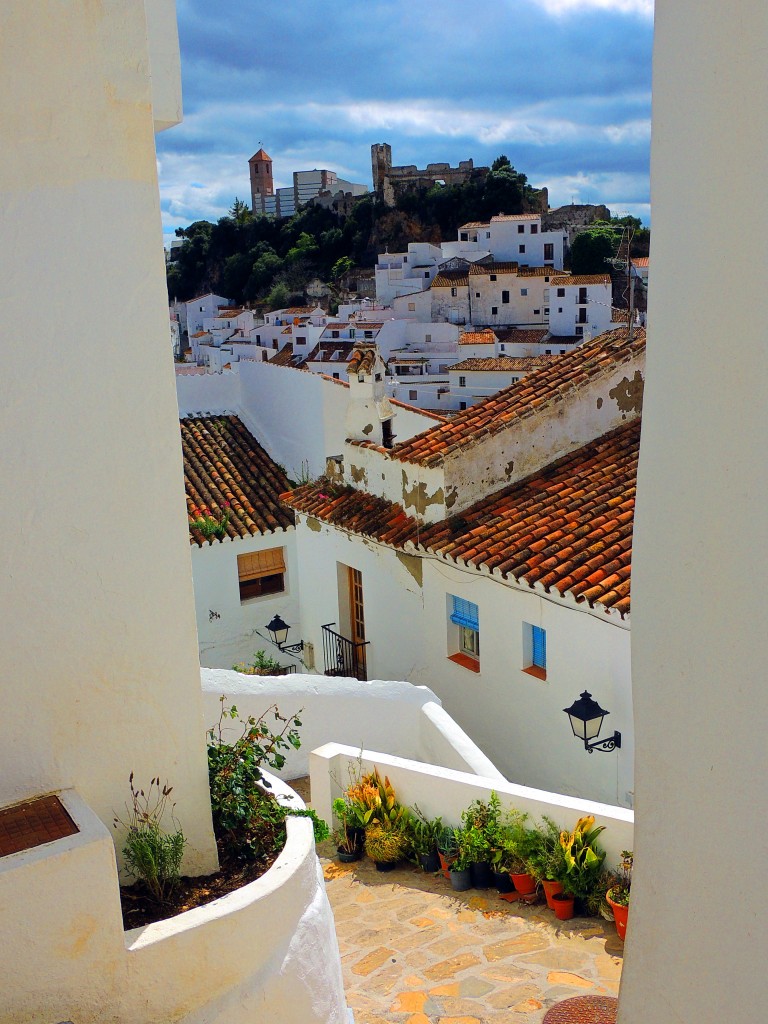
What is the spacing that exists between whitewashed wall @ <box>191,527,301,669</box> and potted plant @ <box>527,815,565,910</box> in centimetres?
830

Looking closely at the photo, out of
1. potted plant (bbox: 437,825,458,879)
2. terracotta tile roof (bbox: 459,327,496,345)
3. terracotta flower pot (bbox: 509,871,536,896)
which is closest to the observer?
terracotta flower pot (bbox: 509,871,536,896)

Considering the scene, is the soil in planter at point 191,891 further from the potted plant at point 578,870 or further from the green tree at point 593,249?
the green tree at point 593,249

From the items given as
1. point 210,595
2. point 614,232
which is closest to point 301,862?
point 210,595

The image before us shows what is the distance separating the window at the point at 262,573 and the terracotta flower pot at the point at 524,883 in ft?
30.1

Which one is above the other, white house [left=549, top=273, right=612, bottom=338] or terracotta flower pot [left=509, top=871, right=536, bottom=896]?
white house [left=549, top=273, right=612, bottom=338]

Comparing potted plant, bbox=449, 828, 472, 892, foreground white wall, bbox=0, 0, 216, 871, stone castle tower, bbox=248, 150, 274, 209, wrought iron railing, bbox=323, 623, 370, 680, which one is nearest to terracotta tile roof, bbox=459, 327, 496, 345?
wrought iron railing, bbox=323, 623, 370, 680

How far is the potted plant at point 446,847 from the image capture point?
7.40 metres

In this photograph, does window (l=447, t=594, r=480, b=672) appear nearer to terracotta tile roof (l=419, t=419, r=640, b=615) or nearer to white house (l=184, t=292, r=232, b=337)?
terracotta tile roof (l=419, t=419, r=640, b=615)

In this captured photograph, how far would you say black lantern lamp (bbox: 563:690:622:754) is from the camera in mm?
8477

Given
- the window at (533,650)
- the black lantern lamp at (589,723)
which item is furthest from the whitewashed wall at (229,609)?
the black lantern lamp at (589,723)

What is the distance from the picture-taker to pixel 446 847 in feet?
24.5

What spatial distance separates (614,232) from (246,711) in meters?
65.6

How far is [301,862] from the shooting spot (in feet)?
15.3

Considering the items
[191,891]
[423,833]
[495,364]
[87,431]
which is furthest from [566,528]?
[495,364]
